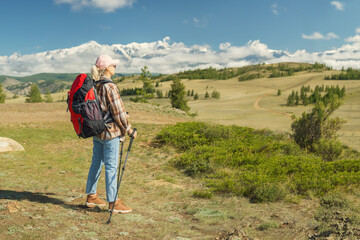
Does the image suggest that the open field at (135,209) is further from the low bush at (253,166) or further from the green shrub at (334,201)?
the low bush at (253,166)

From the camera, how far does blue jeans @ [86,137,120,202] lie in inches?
179

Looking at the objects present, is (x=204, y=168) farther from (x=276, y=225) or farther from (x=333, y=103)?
(x=333, y=103)

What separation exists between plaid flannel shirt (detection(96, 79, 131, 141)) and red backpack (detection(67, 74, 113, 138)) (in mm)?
130

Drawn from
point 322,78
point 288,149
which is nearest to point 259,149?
point 288,149

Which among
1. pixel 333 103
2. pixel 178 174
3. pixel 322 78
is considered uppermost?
pixel 322 78

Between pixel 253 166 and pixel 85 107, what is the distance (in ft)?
19.2

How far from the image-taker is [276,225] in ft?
14.7

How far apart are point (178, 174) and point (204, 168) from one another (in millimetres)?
877

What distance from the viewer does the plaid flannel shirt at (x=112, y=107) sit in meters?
4.35

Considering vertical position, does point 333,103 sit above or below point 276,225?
above

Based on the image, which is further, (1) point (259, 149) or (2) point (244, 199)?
(1) point (259, 149)

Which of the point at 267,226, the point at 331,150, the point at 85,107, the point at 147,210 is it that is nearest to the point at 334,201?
the point at 267,226

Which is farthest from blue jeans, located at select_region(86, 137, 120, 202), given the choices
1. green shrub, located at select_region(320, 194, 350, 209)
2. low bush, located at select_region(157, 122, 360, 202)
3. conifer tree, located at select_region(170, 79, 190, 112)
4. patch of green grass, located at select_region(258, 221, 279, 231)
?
conifer tree, located at select_region(170, 79, 190, 112)

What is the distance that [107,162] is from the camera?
4.61 m
